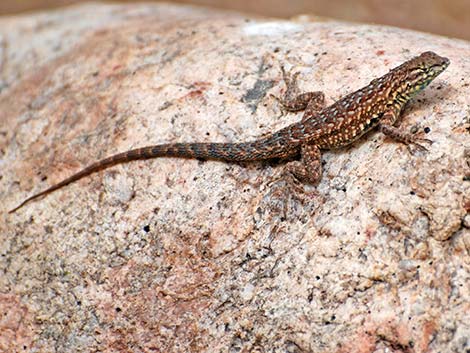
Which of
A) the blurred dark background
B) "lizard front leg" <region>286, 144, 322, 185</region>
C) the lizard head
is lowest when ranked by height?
the blurred dark background

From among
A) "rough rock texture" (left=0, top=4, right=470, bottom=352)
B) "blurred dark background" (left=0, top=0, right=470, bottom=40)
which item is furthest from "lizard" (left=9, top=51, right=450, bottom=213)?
"blurred dark background" (left=0, top=0, right=470, bottom=40)

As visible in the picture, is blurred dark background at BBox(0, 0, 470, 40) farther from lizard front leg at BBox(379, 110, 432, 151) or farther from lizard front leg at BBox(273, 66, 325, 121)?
lizard front leg at BBox(379, 110, 432, 151)

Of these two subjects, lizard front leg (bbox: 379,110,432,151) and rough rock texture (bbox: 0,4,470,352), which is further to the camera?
lizard front leg (bbox: 379,110,432,151)

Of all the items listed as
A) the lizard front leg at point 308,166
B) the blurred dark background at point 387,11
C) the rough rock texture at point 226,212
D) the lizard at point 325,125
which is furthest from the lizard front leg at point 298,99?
the blurred dark background at point 387,11

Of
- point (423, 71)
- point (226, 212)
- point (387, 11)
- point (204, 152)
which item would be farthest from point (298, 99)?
point (387, 11)

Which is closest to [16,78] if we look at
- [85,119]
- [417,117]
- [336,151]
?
[85,119]

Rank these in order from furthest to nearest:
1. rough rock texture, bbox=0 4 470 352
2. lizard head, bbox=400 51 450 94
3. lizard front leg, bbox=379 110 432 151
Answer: lizard head, bbox=400 51 450 94 → lizard front leg, bbox=379 110 432 151 → rough rock texture, bbox=0 4 470 352
